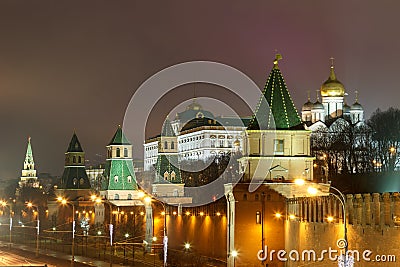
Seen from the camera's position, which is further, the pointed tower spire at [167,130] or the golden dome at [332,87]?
the golden dome at [332,87]

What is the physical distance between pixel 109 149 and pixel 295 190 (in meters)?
63.6

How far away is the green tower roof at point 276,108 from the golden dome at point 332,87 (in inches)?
4049

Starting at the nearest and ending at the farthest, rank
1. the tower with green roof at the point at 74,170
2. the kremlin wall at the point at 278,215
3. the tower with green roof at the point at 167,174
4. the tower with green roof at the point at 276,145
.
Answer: the kremlin wall at the point at 278,215
the tower with green roof at the point at 276,145
the tower with green roof at the point at 167,174
the tower with green roof at the point at 74,170

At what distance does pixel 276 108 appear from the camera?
206 ft

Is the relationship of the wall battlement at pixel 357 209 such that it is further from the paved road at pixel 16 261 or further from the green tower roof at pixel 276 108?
the paved road at pixel 16 261

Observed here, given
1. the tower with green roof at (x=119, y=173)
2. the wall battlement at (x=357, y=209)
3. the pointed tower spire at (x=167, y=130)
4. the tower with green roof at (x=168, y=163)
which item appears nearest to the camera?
the wall battlement at (x=357, y=209)

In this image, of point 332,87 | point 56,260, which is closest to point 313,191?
point 56,260

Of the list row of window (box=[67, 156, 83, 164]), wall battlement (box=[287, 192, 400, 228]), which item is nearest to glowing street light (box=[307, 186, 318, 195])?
wall battlement (box=[287, 192, 400, 228])

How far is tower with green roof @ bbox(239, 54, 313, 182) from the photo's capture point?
202ft

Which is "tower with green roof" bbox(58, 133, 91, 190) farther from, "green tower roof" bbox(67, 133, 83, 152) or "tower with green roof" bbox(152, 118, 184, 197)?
"tower with green roof" bbox(152, 118, 184, 197)

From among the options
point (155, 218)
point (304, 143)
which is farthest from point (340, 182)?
point (304, 143)

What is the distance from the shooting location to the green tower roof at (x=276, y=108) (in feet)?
205

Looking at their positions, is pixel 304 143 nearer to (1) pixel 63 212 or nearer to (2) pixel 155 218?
(2) pixel 155 218

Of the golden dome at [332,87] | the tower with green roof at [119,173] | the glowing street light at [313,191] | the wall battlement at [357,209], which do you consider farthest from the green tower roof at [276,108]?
the golden dome at [332,87]
